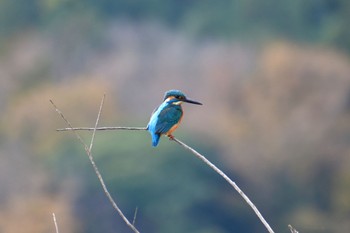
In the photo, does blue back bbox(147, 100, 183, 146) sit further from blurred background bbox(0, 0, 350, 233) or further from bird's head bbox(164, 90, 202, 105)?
blurred background bbox(0, 0, 350, 233)

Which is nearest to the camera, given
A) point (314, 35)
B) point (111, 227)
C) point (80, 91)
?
point (111, 227)

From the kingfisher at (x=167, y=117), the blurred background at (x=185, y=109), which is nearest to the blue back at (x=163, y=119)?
the kingfisher at (x=167, y=117)

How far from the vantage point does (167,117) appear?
9.82 metres

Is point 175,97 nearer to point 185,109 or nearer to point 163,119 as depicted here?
point 163,119

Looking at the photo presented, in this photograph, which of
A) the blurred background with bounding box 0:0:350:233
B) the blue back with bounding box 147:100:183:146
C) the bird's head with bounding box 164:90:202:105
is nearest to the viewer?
the blue back with bounding box 147:100:183:146

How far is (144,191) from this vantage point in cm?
4591

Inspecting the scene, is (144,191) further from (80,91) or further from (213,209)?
(80,91)

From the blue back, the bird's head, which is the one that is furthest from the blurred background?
the blue back

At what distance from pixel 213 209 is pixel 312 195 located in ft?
11.9

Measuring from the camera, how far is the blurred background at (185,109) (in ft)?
148

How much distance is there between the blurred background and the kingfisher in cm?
2925

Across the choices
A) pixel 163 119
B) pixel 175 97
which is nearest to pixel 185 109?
pixel 175 97

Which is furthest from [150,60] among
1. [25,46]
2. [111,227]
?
[111,227]

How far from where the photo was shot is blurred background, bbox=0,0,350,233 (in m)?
45.0
